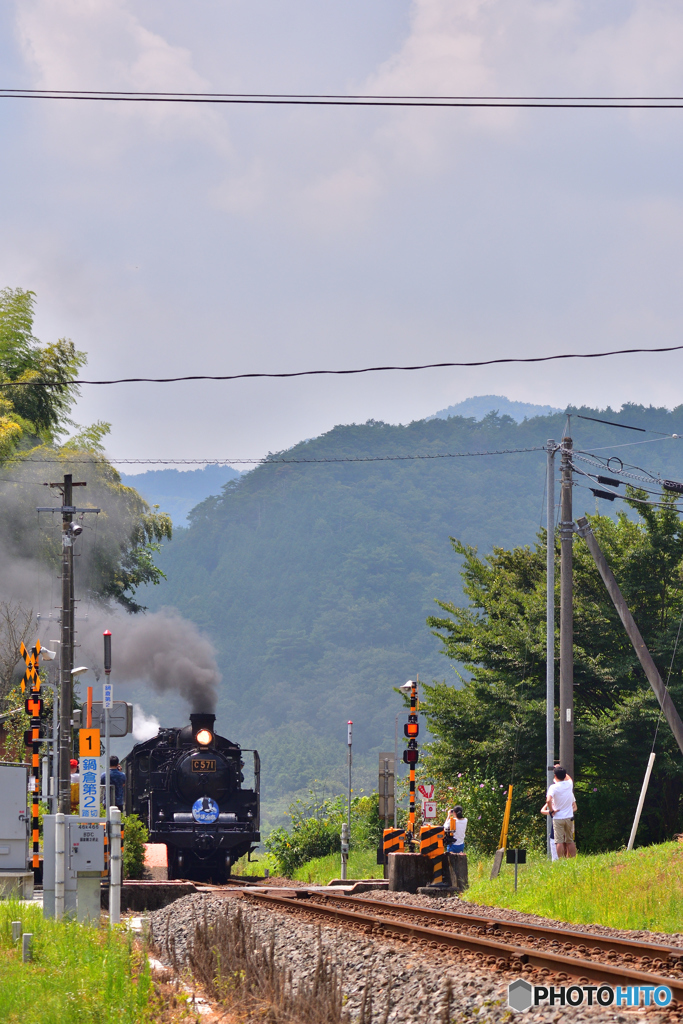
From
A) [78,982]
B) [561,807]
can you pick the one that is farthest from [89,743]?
[78,982]

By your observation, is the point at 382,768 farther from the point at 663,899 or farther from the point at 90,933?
the point at 90,933

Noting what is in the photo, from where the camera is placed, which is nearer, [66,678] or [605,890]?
[605,890]

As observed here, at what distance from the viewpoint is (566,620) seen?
25.9 metres

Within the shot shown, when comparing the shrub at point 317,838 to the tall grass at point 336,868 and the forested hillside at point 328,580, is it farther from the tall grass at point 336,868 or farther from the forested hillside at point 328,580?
the forested hillside at point 328,580

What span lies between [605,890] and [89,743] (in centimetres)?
1001

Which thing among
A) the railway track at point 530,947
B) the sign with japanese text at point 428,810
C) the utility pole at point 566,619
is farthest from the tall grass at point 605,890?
the utility pole at point 566,619

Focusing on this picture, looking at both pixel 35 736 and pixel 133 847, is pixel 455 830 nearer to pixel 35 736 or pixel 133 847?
pixel 133 847

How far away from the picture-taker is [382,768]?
29312 mm

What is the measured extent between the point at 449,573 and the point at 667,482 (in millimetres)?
146894

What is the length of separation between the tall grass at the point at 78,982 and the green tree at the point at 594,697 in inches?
779

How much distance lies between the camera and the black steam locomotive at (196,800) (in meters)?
24.6

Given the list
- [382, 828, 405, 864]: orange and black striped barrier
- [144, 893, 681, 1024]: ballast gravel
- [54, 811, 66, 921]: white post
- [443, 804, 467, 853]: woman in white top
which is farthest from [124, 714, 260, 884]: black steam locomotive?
[54, 811, 66, 921]: white post

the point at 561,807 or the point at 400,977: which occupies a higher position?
the point at 400,977

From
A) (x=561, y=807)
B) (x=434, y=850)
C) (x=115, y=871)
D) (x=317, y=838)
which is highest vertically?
(x=115, y=871)
